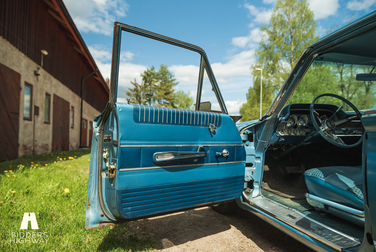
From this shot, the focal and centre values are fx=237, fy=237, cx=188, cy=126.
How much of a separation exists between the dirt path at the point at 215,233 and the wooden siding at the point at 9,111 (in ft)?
18.7

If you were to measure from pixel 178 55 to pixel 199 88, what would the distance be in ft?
1.52

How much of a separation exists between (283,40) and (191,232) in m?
21.8

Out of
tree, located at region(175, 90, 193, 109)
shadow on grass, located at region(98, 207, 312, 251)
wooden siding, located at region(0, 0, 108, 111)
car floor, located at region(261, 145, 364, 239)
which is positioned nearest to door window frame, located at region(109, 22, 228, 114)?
tree, located at region(175, 90, 193, 109)

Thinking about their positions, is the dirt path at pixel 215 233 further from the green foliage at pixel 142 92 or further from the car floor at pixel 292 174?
the green foliage at pixel 142 92

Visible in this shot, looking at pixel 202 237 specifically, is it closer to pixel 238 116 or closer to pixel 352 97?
pixel 238 116

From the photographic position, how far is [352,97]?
314cm

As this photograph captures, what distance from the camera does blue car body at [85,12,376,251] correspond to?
1.68 metres

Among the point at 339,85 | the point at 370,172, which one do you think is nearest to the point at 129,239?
the point at 370,172

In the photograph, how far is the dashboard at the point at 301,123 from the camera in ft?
9.12

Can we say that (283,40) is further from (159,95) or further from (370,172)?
(370,172)

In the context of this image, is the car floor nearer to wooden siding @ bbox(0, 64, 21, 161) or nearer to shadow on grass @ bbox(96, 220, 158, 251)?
shadow on grass @ bbox(96, 220, 158, 251)

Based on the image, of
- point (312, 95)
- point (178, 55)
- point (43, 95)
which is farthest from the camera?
point (43, 95)

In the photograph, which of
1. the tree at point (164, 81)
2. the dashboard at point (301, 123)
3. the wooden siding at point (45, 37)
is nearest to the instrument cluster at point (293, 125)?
the dashboard at point (301, 123)

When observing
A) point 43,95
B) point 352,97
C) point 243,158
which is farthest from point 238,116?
point 43,95
